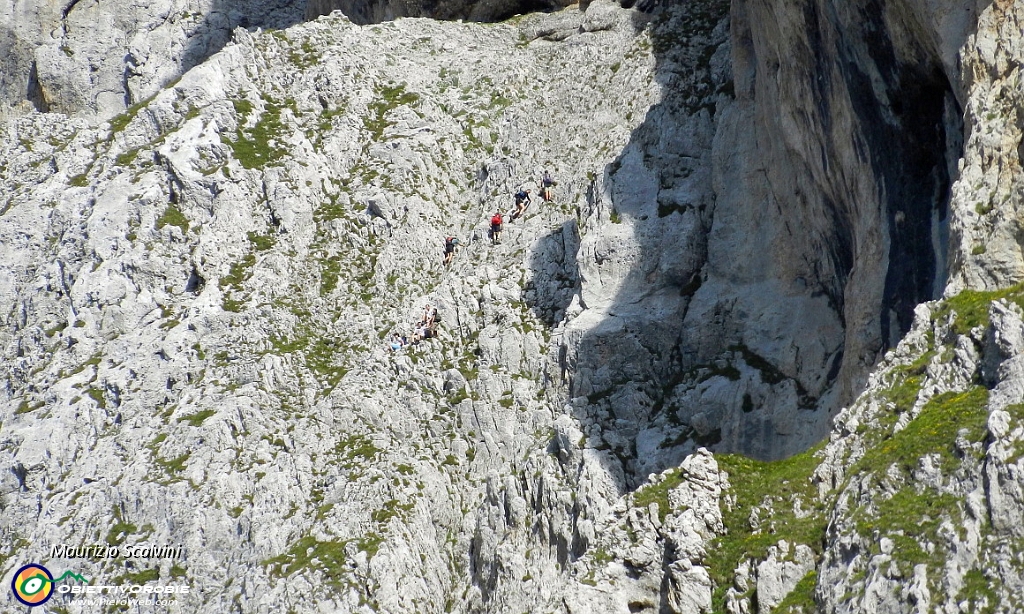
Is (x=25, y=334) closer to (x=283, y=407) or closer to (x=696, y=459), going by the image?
(x=283, y=407)

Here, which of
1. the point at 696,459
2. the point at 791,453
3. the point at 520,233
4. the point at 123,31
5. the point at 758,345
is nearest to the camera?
the point at 696,459

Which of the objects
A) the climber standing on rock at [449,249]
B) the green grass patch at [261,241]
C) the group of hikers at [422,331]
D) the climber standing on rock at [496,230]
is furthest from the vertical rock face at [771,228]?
the green grass patch at [261,241]

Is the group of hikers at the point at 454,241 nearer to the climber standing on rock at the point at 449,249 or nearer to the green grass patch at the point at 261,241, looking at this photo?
the climber standing on rock at the point at 449,249

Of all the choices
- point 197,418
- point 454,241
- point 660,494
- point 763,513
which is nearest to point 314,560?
point 197,418

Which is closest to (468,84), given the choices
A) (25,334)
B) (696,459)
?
(25,334)

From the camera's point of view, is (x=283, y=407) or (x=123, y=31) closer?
(x=283, y=407)

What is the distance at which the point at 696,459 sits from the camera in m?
27.7

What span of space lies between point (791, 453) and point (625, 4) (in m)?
31.1

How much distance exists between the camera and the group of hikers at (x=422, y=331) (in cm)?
4575

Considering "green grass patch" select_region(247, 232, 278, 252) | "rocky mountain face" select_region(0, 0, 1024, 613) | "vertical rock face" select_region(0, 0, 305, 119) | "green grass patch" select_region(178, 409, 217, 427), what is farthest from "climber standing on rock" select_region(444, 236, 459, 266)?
"vertical rock face" select_region(0, 0, 305, 119)

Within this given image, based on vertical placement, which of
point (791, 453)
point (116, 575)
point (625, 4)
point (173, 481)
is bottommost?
point (116, 575)

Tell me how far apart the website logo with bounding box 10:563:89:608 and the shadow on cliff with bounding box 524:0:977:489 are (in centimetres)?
1906

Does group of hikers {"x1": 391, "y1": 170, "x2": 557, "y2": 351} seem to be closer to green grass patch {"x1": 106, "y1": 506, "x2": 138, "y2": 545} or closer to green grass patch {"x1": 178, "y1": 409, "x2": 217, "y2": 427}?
green grass patch {"x1": 178, "y1": 409, "x2": 217, "y2": 427}
